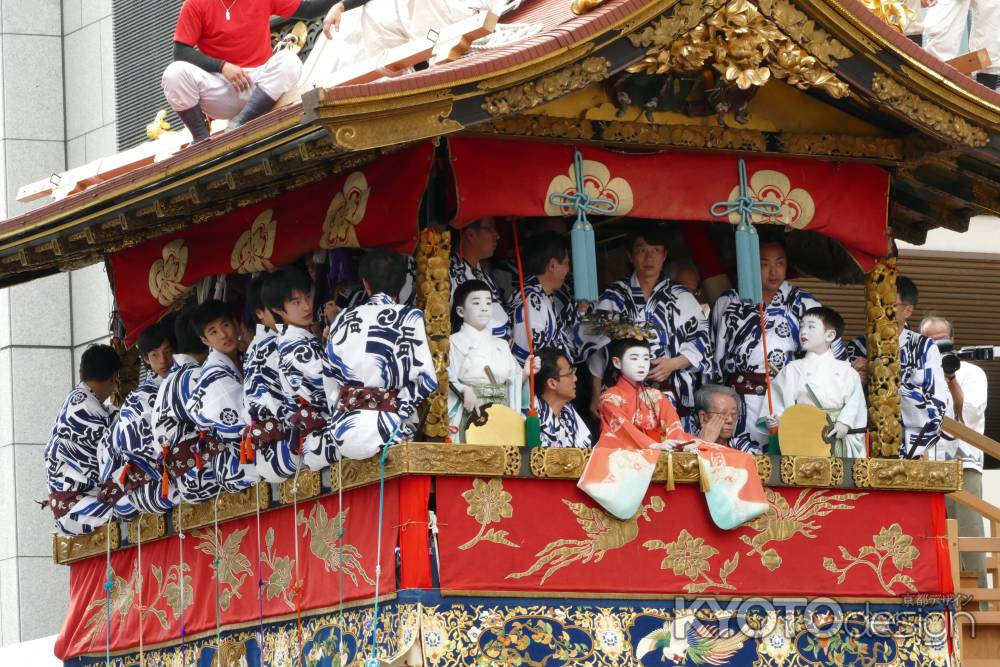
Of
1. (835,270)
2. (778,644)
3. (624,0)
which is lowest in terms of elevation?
(778,644)

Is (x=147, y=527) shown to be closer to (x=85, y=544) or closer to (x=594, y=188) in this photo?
(x=85, y=544)

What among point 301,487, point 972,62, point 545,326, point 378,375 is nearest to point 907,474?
point 545,326

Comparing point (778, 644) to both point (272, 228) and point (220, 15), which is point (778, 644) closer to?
point (272, 228)

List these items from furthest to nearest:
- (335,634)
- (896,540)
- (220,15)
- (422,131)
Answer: (220,15) → (896,540) → (335,634) → (422,131)

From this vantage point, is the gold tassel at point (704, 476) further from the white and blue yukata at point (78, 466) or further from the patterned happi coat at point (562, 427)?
the white and blue yukata at point (78, 466)

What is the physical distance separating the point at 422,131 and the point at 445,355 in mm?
1135

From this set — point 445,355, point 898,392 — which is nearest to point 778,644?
point 898,392

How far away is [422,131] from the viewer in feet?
29.7

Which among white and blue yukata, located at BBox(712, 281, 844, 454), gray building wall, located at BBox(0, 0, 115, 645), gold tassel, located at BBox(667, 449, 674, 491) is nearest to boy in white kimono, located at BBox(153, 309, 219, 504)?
gold tassel, located at BBox(667, 449, 674, 491)

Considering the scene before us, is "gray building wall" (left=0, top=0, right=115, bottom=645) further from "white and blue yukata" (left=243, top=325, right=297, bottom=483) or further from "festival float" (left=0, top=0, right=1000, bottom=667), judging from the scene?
"white and blue yukata" (left=243, top=325, right=297, bottom=483)

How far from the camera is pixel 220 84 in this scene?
438 inches

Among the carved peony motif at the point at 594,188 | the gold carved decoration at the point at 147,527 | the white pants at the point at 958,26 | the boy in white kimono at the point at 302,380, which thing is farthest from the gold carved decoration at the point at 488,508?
the white pants at the point at 958,26

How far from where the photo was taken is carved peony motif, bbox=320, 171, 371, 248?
9.80m

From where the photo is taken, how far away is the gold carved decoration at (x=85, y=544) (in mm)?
11828
